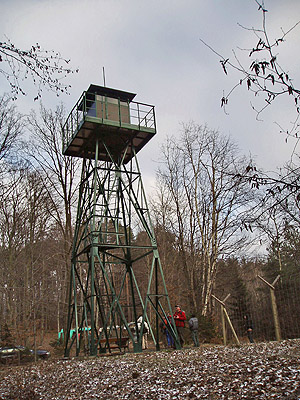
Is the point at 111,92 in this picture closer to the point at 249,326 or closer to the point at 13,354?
the point at 249,326

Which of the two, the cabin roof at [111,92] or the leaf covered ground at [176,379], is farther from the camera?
the cabin roof at [111,92]

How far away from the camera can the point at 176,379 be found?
22.9 ft

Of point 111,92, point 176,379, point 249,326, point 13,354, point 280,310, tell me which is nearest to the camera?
point 176,379

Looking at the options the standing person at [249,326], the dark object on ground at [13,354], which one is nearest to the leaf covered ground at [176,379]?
the standing person at [249,326]

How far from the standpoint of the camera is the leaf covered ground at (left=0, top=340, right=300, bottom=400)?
5.69 m

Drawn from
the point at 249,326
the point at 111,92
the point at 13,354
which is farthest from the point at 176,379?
the point at 13,354

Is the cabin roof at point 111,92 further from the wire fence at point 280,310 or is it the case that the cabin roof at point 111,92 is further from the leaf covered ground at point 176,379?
the leaf covered ground at point 176,379

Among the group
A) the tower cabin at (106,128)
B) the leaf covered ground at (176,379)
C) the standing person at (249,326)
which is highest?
the tower cabin at (106,128)

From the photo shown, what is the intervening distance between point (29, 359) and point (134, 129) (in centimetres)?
1134

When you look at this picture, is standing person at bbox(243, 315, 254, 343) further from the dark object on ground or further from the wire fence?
the dark object on ground

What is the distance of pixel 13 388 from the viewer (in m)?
8.50

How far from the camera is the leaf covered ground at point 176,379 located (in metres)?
5.69

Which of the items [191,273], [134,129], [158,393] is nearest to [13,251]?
[191,273]

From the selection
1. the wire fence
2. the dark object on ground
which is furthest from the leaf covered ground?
the dark object on ground
